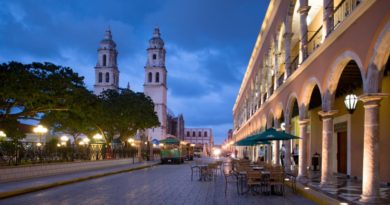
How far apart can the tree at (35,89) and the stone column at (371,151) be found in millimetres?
→ 14669

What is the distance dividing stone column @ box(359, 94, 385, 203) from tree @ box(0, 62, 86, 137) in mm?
14669

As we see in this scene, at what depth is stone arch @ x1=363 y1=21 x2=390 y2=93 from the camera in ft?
33.2

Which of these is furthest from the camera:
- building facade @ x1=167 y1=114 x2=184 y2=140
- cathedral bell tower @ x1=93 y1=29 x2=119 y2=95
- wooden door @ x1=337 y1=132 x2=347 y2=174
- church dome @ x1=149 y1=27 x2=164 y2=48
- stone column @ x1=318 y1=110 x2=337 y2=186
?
building facade @ x1=167 y1=114 x2=184 y2=140

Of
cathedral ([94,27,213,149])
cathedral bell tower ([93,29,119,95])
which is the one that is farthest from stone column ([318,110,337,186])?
cathedral bell tower ([93,29,119,95])

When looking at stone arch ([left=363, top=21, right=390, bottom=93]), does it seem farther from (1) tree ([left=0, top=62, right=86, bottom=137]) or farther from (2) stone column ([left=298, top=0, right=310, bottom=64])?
(1) tree ([left=0, top=62, right=86, bottom=137])

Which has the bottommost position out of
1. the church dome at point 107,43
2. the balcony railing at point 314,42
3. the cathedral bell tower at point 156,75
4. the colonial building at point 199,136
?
the colonial building at point 199,136

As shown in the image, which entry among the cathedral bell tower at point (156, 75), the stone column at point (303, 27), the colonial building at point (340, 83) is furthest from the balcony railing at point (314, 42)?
the cathedral bell tower at point (156, 75)

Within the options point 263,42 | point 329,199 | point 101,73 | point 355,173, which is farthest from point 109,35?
point 329,199

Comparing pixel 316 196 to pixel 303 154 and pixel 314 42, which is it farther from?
pixel 314 42

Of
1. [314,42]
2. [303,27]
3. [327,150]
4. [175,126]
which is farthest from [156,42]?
[327,150]

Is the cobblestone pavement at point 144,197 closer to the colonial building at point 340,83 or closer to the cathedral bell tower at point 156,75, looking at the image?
the colonial building at point 340,83

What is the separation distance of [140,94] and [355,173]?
31252mm

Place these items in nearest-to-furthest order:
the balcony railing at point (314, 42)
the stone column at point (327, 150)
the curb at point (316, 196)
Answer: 1. the curb at point (316, 196)
2. the stone column at point (327, 150)
3. the balcony railing at point (314, 42)

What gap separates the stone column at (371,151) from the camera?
33.7 ft
